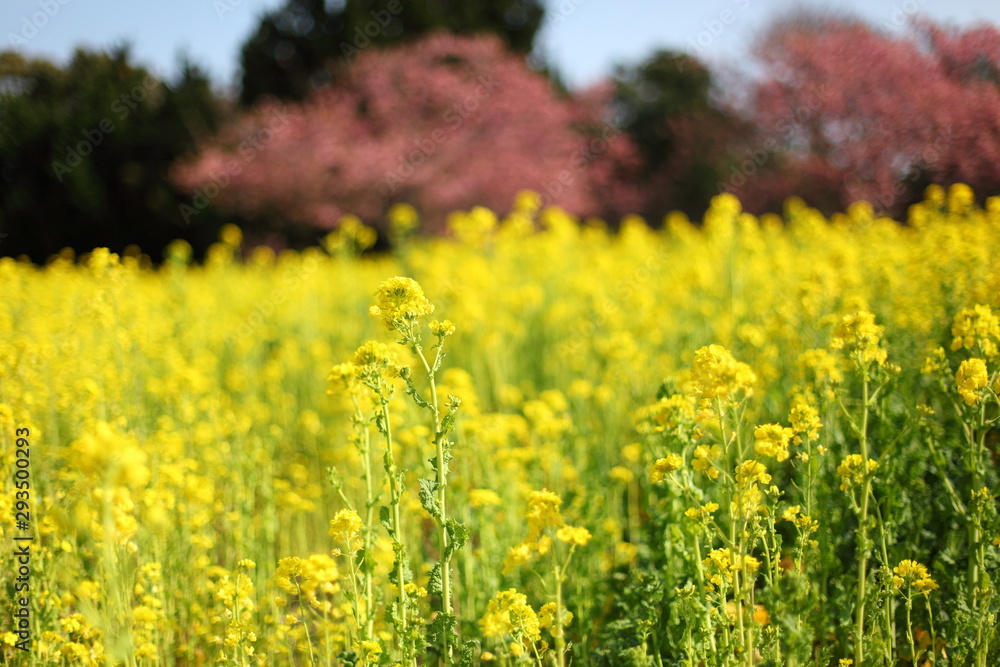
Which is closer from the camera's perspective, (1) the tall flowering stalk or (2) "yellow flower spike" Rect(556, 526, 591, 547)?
(1) the tall flowering stalk

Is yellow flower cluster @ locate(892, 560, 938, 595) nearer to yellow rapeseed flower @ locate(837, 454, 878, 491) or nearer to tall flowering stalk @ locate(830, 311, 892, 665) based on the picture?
tall flowering stalk @ locate(830, 311, 892, 665)

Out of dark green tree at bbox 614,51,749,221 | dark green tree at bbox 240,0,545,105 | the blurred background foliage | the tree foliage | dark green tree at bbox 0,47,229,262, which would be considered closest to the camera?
the blurred background foliage

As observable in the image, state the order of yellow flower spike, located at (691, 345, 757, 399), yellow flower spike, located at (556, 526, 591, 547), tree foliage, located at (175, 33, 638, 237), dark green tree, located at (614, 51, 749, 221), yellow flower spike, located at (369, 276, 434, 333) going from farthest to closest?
1. dark green tree, located at (614, 51, 749, 221)
2. tree foliage, located at (175, 33, 638, 237)
3. yellow flower spike, located at (556, 526, 591, 547)
4. yellow flower spike, located at (369, 276, 434, 333)
5. yellow flower spike, located at (691, 345, 757, 399)

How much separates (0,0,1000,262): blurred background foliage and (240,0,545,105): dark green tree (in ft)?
0.16

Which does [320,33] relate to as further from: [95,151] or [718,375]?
[718,375]

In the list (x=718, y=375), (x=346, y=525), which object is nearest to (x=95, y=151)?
(x=346, y=525)

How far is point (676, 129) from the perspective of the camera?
14.2m

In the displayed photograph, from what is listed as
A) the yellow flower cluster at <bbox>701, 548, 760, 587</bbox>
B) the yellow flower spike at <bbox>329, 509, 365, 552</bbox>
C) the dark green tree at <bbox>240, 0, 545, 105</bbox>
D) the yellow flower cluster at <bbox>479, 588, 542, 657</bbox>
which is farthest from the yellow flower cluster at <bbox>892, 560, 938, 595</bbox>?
the dark green tree at <bbox>240, 0, 545, 105</bbox>

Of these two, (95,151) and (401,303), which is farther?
(95,151)

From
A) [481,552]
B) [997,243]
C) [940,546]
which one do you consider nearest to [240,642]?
[481,552]

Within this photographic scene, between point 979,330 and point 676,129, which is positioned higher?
point 676,129

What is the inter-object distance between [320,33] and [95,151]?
18.1 feet

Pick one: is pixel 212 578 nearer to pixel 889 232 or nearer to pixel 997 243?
pixel 997 243

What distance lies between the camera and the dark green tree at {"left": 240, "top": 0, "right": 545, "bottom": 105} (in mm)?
14172
